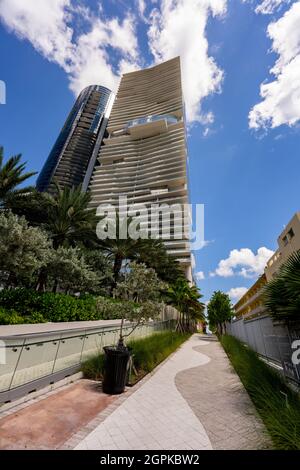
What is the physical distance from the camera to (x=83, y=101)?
365 feet

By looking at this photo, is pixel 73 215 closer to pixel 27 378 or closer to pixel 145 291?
pixel 145 291

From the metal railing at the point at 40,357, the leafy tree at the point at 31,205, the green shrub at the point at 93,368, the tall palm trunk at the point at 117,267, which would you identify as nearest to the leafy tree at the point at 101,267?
the tall palm trunk at the point at 117,267

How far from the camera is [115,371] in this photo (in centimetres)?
538

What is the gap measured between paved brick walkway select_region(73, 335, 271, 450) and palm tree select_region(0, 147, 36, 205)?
53.6 feet

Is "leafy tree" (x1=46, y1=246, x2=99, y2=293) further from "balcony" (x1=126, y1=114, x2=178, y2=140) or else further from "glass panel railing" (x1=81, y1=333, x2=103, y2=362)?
"balcony" (x1=126, y1=114, x2=178, y2=140)

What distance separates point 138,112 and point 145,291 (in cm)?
11058

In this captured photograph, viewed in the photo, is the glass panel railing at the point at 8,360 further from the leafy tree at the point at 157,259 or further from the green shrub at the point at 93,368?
the leafy tree at the point at 157,259

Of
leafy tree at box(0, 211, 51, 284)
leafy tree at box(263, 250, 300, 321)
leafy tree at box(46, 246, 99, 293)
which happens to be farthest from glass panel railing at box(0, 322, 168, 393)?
leafy tree at box(46, 246, 99, 293)

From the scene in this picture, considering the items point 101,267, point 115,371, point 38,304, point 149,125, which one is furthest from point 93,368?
point 149,125

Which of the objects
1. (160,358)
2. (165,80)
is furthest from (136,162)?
(160,358)

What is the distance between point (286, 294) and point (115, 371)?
4.84 m

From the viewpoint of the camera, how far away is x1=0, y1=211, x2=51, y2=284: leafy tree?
13.4m

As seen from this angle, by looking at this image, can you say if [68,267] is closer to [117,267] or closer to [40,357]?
[117,267]

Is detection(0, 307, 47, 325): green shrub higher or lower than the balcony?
lower
